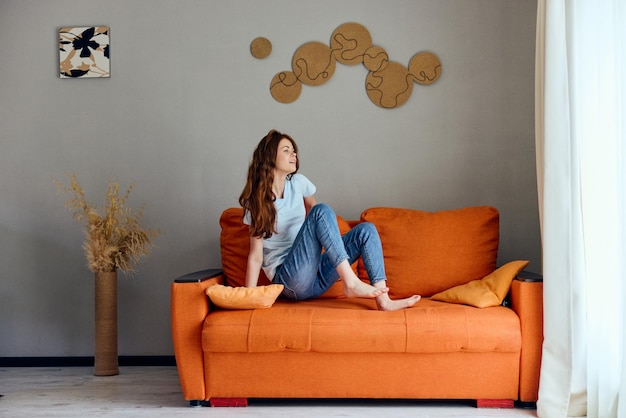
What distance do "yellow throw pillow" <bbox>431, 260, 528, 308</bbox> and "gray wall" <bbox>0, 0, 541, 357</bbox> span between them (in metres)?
0.87

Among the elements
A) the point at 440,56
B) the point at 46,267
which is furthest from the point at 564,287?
the point at 46,267

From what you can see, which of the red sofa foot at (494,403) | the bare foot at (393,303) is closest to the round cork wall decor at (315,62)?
the bare foot at (393,303)

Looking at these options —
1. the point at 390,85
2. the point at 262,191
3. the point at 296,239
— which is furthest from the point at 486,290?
the point at 390,85

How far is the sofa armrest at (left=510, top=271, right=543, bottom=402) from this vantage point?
3.19 meters

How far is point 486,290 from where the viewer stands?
11.1ft

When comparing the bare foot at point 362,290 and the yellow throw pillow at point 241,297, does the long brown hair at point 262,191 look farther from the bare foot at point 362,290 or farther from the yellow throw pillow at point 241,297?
the bare foot at point 362,290

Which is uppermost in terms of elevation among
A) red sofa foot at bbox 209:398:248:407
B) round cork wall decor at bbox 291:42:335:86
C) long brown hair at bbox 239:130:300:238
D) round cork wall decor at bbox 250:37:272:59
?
round cork wall decor at bbox 250:37:272:59

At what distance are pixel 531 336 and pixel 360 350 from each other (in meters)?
0.76

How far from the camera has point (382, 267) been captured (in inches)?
138

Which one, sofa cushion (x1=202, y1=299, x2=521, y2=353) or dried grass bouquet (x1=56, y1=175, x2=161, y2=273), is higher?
dried grass bouquet (x1=56, y1=175, x2=161, y2=273)

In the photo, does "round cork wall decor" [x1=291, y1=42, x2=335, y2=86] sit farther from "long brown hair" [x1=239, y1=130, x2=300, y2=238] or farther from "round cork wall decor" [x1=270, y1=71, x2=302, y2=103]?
"long brown hair" [x1=239, y1=130, x2=300, y2=238]

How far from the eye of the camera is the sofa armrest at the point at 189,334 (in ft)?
10.8

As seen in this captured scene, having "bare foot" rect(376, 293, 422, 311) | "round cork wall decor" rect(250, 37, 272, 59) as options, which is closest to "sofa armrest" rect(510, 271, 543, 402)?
"bare foot" rect(376, 293, 422, 311)

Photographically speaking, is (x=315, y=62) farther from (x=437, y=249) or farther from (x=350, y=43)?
(x=437, y=249)
